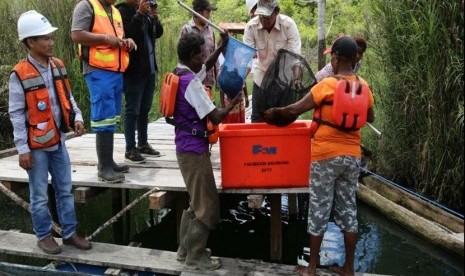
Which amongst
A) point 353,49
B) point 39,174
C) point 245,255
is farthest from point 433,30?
point 39,174

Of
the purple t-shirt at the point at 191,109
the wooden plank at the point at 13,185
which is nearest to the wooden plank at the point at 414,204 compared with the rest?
the purple t-shirt at the point at 191,109

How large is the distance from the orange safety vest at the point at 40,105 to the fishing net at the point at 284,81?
5.38 feet

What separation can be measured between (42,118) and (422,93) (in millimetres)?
3996

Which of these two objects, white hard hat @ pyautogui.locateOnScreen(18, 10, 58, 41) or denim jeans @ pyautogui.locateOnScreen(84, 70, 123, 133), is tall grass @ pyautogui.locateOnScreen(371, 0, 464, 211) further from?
white hard hat @ pyautogui.locateOnScreen(18, 10, 58, 41)

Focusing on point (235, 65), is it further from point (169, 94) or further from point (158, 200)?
point (158, 200)

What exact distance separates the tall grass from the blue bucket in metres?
2.30

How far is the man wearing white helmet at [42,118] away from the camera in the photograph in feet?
12.2

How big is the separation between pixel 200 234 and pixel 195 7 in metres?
2.67

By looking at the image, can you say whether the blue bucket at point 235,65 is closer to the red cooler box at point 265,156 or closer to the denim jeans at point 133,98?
the red cooler box at point 265,156

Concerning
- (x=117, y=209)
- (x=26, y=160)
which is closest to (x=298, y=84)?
(x=26, y=160)

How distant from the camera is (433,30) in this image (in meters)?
5.26

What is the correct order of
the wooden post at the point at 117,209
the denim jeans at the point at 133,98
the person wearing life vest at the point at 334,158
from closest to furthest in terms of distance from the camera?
1. the person wearing life vest at the point at 334,158
2. the denim jeans at the point at 133,98
3. the wooden post at the point at 117,209

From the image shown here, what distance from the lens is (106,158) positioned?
4648 millimetres

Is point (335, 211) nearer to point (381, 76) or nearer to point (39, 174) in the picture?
point (39, 174)
